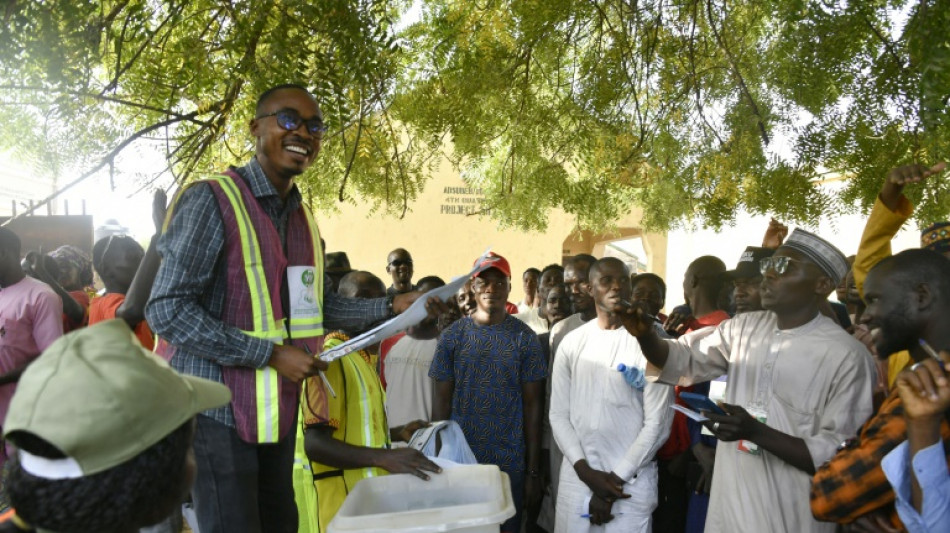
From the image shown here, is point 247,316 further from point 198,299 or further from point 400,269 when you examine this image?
point 400,269

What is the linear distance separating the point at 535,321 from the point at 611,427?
11.7ft

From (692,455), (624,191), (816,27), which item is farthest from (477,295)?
(624,191)

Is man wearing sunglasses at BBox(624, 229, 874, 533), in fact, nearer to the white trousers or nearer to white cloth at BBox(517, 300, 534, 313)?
the white trousers

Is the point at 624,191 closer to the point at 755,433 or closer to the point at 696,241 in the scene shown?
the point at 755,433

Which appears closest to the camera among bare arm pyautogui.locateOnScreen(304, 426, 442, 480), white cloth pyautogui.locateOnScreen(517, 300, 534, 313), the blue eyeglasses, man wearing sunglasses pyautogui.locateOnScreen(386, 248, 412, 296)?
bare arm pyautogui.locateOnScreen(304, 426, 442, 480)

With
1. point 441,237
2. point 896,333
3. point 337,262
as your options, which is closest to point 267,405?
point 896,333

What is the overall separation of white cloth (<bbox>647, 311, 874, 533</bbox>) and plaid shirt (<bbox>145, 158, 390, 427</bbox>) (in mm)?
2181

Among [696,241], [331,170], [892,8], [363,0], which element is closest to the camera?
[363,0]

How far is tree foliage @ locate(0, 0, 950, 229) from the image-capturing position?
3482 mm

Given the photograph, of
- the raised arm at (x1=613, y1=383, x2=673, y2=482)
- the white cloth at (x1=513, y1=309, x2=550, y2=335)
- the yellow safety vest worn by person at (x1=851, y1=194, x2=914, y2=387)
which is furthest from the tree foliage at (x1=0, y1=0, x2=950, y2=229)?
the raised arm at (x1=613, y1=383, x2=673, y2=482)

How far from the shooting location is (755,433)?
3.28 m

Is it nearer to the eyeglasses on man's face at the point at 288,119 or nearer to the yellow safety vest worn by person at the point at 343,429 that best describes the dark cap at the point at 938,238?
the yellow safety vest worn by person at the point at 343,429

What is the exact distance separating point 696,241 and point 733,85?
14.7 metres

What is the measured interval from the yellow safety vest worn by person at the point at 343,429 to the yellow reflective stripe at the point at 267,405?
0.86 meters
